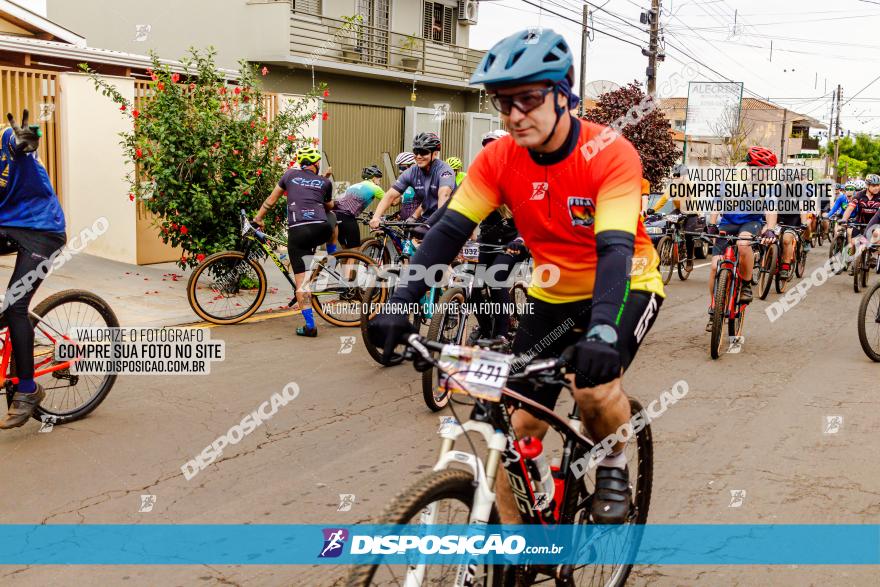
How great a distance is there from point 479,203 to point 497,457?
3.51ft

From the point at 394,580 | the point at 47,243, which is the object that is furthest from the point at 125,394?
the point at 394,580

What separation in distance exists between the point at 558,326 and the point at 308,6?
70.8ft

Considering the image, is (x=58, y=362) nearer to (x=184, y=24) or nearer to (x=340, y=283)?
(x=340, y=283)

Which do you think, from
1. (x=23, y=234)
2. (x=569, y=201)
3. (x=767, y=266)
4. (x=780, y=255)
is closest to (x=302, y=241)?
(x=23, y=234)

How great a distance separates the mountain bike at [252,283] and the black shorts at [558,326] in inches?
237

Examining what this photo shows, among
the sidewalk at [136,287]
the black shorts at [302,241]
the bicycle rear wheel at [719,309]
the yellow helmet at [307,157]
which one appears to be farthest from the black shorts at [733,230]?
the sidewalk at [136,287]

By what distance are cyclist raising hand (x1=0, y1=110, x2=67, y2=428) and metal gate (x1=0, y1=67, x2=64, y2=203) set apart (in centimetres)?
764

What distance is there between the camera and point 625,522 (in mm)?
3379

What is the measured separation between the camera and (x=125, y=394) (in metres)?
6.86

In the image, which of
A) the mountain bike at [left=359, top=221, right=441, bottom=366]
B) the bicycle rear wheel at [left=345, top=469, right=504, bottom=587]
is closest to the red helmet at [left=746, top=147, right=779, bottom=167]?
the mountain bike at [left=359, top=221, right=441, bottom=366]

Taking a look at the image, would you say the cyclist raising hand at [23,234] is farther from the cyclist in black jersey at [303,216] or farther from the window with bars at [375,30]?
the window with bars at [375,30]

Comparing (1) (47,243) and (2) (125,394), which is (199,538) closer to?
(1) (47,243)

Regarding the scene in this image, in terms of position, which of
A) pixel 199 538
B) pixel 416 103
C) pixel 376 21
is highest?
pixel 376 21

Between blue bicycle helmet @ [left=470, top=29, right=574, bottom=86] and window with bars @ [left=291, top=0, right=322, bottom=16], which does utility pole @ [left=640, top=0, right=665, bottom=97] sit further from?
blue bicycle helmet @ [left=470, top=29, right=574, bottom=86]
